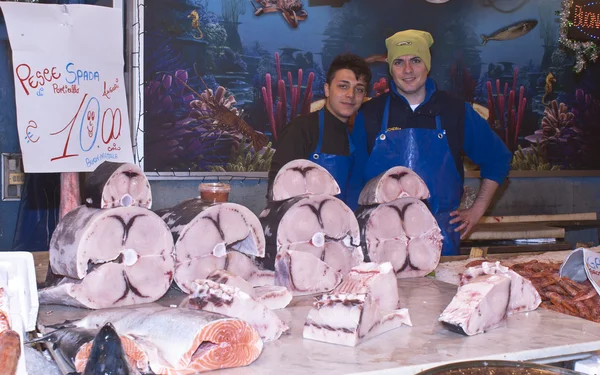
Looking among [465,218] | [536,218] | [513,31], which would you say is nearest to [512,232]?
[536,218]

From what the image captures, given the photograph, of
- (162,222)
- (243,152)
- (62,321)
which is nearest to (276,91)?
(243,152)

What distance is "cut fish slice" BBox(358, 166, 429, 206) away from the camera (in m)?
3.49

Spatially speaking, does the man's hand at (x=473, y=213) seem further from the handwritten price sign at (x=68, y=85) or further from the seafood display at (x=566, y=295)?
the handwritten price sign at (x=68, y=85)

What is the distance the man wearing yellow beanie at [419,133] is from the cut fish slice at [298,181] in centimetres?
141

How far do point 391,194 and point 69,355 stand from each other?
1.90 m

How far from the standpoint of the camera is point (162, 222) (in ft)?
9.61

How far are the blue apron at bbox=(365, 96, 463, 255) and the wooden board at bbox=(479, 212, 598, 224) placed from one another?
258cm

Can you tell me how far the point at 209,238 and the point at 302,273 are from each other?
0.47 meters

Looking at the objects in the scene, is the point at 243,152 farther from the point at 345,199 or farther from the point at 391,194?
the point at 391,194

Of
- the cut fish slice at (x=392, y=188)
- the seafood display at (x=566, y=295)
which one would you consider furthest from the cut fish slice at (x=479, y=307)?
the cut fish slice at (x=392, y=188)

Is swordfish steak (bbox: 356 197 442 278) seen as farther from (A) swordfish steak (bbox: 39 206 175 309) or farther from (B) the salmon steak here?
(A) swordfish steak (bbox: 39 206 175 309)

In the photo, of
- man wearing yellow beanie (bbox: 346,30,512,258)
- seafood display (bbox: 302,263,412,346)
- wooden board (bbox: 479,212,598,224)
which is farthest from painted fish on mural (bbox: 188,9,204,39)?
seafood display (bbox: 302,263,412,346)

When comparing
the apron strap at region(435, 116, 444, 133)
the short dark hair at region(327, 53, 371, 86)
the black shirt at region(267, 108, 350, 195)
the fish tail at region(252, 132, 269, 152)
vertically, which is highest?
the short dark hair at region(327, 53, 371, 86)

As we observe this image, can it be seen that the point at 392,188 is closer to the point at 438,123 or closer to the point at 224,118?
the point at 438,123
